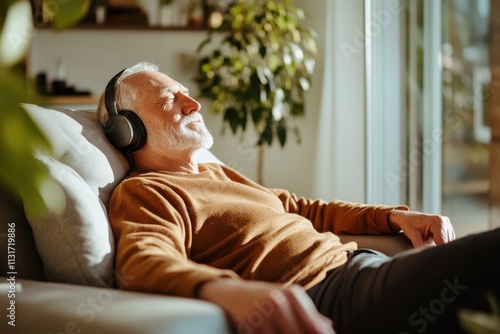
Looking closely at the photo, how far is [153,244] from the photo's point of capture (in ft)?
4.11

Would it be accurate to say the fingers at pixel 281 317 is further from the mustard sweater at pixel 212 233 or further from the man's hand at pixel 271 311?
the mustard sweater at pixel 212 233

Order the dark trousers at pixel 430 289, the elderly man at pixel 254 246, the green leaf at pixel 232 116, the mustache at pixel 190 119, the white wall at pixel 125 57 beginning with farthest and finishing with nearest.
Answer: the white wall at pixel 125 57 → the green leaf at pixel 232 116 → the mustache at pixel 190 119 → the dark trousers at pixel 430 289 → the elderly man at pixel 254 246

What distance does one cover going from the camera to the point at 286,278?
4.63ft

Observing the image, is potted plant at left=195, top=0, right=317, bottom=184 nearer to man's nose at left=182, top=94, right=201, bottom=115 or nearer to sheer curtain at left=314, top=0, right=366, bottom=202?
sheer curtain at left=314, top=0, right=366, bottom=202

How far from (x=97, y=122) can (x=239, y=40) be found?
2.08 meters

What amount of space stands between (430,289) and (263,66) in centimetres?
271

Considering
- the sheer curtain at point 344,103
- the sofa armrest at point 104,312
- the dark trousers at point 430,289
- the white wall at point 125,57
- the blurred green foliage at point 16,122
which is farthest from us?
the white wall at point 125,57

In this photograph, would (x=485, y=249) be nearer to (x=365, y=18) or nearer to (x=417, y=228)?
(x=417, y=228)

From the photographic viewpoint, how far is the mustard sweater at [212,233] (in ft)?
4.13

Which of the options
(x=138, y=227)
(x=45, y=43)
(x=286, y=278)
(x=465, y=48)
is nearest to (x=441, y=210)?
(x=465, y=48)

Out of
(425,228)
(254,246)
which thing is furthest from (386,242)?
(254,246)

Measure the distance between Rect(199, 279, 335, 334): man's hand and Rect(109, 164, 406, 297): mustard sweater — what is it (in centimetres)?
16

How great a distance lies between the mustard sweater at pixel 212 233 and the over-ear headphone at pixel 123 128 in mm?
80

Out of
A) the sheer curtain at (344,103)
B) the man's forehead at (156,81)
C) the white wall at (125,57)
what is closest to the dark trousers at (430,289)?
the man's forehead at (156,81)
